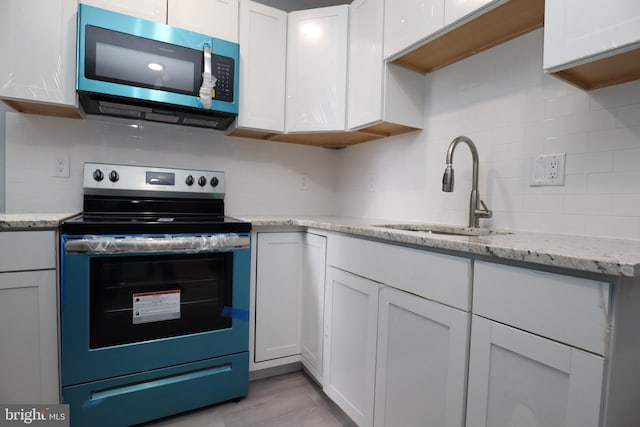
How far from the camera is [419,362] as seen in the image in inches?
41.5

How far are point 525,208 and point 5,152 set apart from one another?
256cm

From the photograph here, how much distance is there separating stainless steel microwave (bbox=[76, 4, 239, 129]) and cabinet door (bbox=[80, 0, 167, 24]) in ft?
0.31

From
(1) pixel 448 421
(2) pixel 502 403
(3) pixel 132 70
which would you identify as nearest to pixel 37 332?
(3) pixel 132 70

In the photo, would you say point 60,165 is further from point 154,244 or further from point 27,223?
point 154,244

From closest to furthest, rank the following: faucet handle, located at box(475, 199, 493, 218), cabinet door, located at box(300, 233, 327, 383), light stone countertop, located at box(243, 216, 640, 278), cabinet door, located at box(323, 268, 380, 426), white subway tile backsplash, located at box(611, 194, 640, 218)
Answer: light stone countertop, located at box(243, 216, 640, 278) → white subway tile backsplash, located at box(611, 194, 640, 218) → cabinet door, located at box(323, 268, 380, 426) → faucet handle, located at box(475, 199, 493, 218) → cabinet door, located at box(300, 233, 327, 383)

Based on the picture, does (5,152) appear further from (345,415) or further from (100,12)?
(345,415)

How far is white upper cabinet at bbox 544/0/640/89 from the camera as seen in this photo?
33.2 inches

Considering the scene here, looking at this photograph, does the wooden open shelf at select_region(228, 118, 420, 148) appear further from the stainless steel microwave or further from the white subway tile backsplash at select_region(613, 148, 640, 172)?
the white subway tile backsplash at select_region(613, 148, 640, 172)

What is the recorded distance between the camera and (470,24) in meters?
1.32

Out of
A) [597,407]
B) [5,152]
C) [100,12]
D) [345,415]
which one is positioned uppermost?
[100,12]

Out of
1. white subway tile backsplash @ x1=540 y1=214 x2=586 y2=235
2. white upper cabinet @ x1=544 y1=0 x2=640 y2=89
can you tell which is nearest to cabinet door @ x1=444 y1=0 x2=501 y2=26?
white upper cabinet @ x1=544 y1=0 x2=640 y2=89

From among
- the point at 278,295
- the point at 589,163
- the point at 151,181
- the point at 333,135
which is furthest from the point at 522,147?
the point at 151,181

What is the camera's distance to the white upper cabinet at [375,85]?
1692 millimetres

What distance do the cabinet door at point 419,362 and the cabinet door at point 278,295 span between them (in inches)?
28.6
